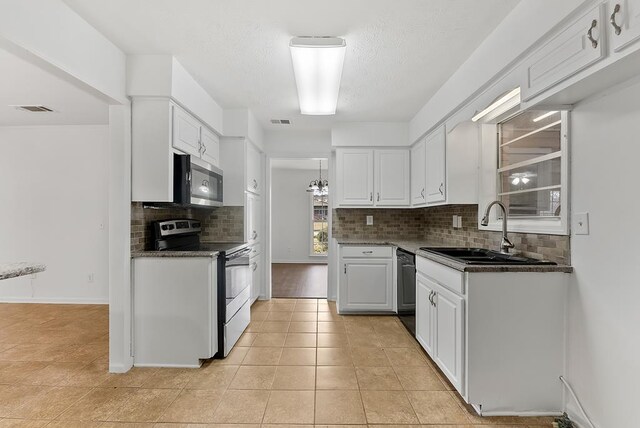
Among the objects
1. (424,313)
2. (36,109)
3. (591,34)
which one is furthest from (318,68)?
(36,109)

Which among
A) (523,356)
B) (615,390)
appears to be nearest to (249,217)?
(523,356)

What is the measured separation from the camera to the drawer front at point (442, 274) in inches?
78.9

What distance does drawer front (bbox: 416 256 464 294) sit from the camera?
6.57 ft

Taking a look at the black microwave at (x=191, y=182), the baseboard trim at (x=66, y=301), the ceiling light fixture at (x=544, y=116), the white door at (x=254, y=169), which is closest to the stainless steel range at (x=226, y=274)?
the black microwave at (x=191, y=182)

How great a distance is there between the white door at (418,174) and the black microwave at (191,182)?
2.23 metres

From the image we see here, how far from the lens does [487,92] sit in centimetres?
236

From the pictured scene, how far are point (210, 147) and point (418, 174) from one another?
2340 millimetres

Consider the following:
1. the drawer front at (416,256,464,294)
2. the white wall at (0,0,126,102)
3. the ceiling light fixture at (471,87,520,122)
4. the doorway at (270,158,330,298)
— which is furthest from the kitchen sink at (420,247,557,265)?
the doorway at (270,158,330,298)

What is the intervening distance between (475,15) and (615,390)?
210 centimetres

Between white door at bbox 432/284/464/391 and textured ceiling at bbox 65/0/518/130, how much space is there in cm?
169

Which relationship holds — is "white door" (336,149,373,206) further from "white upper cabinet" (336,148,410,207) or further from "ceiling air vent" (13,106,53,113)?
"ceiling air vent" (13,106,53,113)

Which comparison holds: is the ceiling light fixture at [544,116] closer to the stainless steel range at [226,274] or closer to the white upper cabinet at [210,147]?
the stainless steel range at [226,274]

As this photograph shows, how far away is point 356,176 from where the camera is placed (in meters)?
4.19

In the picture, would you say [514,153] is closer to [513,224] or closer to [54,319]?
[513,224]
